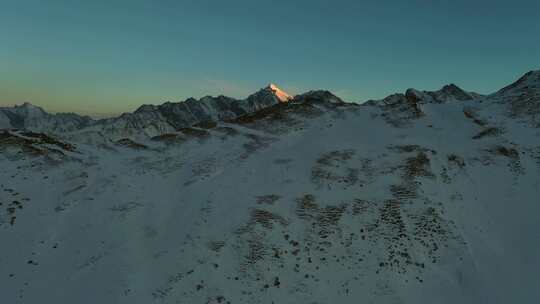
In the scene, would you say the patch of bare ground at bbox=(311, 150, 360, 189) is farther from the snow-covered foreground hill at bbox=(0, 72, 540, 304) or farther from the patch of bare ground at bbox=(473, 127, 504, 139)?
the patch of bare ground at bbox=(473, 127, 504, 139)

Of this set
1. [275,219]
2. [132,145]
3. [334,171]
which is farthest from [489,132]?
[132,145]

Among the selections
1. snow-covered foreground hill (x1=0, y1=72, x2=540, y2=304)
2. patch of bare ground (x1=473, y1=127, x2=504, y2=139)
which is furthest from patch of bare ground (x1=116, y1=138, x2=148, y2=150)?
patch of bare ground (x1=473, y1=127, x2=504, y2=139)

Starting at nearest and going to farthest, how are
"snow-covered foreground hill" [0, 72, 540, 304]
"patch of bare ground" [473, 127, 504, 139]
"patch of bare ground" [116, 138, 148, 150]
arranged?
"snow-covered foreground hill" [0, 72, 540, 304]
"patch of bare ground" [473, 127, 504, 139]
"patch of bare ground" [116, 138, 148, 150]

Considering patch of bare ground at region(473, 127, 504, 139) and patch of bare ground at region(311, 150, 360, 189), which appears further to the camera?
patch of bare ground at region(473, 127, 504, 139)

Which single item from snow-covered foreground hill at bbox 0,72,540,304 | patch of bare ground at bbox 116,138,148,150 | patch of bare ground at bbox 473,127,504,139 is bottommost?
snow-covered foreground hill at bbox 0,72,540,304

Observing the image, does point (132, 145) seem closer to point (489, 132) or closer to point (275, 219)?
point (275, 219)

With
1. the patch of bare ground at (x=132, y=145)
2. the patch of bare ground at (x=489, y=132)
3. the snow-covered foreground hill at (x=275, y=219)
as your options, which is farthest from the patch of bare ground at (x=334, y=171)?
the patch of bare ground at (x=132, y=145)

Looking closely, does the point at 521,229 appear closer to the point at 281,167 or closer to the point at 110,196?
the point at 281,167

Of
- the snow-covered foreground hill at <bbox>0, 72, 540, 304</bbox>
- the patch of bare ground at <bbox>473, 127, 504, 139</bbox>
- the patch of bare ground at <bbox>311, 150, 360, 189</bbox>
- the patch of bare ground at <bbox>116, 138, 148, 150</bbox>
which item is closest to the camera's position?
the snow-covered foreground hill at <bbox>0, 72, 540, 304</bbox>

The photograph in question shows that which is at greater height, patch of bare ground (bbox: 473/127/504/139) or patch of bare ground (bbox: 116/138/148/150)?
patch of bare ground (bbox: 473/127/504/139)

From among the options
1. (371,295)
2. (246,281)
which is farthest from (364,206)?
(246,281)
